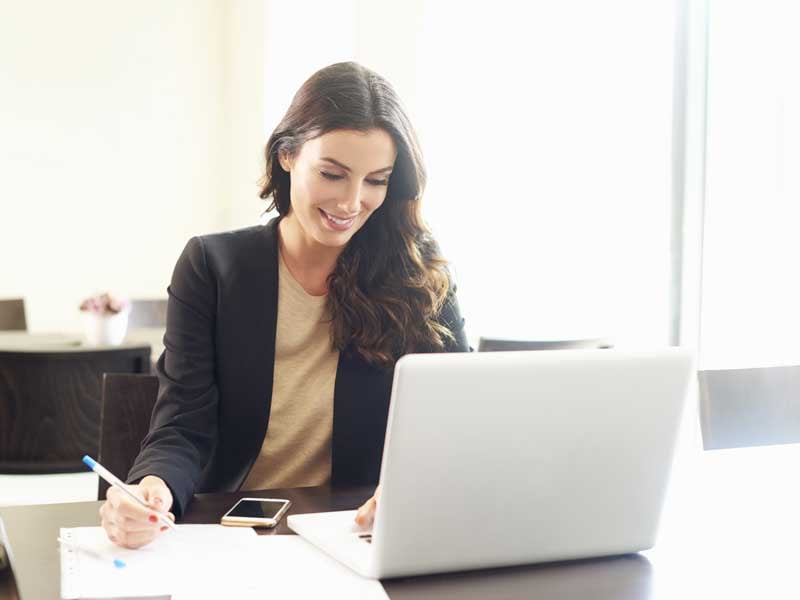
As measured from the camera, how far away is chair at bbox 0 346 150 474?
290 centimetres

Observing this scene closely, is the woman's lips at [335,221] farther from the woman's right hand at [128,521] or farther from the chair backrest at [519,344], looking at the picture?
the chair backrest at [519,344]

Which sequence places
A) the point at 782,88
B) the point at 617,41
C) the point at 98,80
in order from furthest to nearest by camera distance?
the point at 98,80, the point at 617,41, the point at 782,88

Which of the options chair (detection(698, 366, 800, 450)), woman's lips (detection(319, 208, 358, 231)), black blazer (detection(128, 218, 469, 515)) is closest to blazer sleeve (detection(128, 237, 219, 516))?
black blazer (detection(128, 218, 469, 515))

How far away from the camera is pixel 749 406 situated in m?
1.74

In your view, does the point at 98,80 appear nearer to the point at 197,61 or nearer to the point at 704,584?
the point at 197,61

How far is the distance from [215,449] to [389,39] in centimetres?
275

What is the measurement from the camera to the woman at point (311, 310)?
5.63ft

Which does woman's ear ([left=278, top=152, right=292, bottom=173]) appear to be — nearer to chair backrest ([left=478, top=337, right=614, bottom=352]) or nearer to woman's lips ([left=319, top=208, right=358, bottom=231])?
woman's lips ([left=319, top=208, right=358, bottom=231])

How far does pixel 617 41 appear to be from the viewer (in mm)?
3219

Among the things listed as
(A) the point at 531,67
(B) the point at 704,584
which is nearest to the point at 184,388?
(B) the point at 704,584

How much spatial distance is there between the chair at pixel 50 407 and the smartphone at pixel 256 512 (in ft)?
5.46

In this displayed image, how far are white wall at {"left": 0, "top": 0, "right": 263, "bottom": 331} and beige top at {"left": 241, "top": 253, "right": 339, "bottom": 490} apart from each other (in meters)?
3.69

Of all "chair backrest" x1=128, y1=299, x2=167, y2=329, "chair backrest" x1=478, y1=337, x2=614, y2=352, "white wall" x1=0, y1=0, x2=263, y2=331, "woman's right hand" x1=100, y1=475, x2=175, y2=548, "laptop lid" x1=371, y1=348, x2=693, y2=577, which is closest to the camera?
"laptop lid" x1=371, y1=348, x2=693, y2=577

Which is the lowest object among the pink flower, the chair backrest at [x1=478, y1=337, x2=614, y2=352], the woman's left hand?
the pink flower
